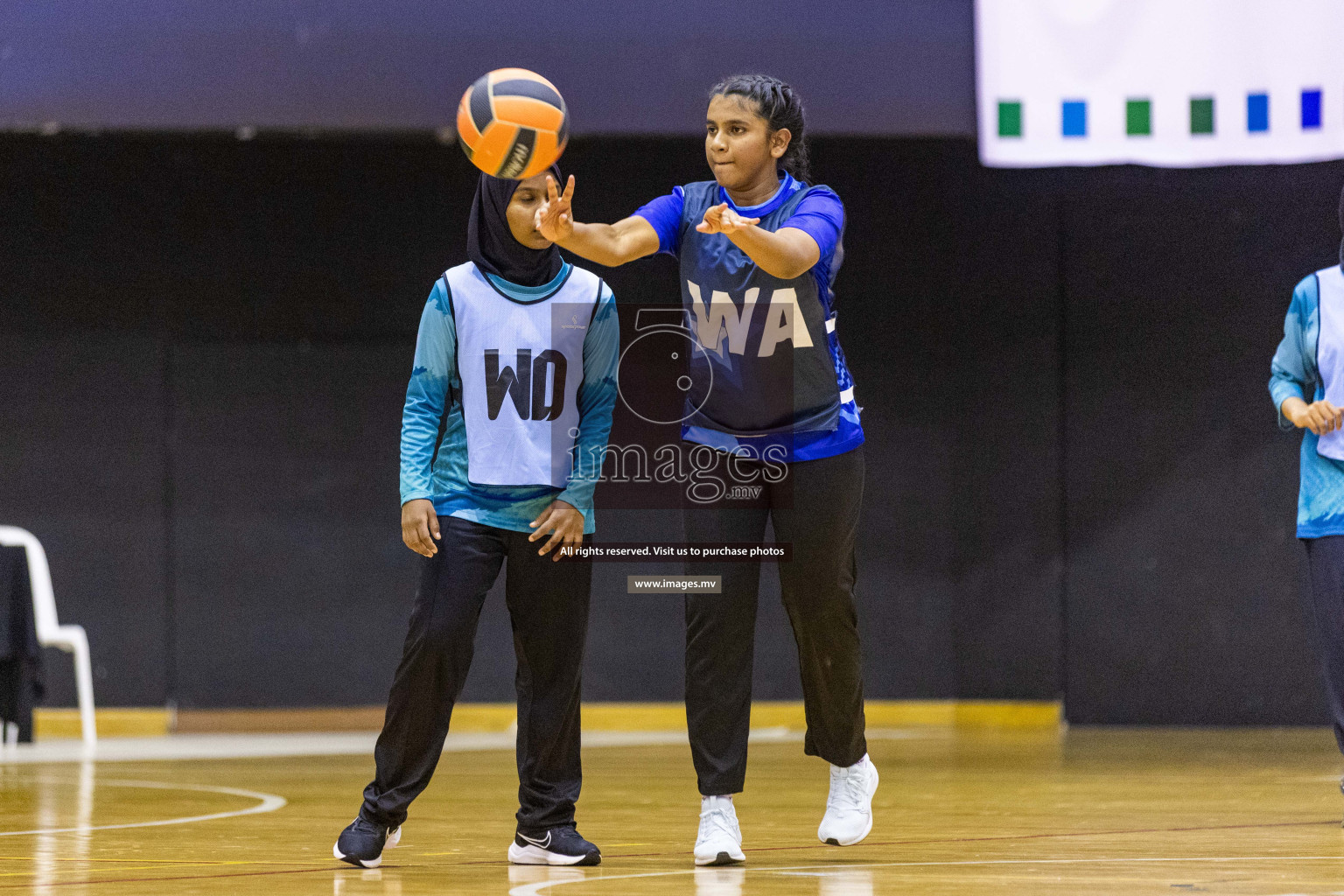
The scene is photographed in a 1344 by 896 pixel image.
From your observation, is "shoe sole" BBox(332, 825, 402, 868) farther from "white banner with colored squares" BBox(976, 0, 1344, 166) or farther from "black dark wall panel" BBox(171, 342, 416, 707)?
"black dark wall panel" BBox(171, 342, 416, 707)

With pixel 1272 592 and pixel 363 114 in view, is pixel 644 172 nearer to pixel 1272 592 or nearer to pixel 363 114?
pixel 363 114

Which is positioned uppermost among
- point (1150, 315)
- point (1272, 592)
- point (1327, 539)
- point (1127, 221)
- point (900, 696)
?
point (1127, 221)

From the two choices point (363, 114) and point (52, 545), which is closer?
point (363, 114)

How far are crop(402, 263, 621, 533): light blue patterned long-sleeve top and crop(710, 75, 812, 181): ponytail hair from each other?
476 mm

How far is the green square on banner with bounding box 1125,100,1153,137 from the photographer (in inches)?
209

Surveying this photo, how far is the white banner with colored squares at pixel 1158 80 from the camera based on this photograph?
17.3 ft

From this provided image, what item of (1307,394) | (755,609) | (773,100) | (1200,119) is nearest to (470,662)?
(755,609)

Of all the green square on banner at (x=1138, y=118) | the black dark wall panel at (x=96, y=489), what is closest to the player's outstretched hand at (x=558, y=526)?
the green square on banner at (x=1138, y=118)

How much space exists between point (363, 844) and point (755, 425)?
1044 millimetres

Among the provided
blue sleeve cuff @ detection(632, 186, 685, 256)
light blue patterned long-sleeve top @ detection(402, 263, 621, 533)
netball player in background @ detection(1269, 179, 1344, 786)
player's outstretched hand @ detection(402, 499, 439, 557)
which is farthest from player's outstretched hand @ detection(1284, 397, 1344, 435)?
player's outstretched hand @ detection(402, 499, 439, 557)

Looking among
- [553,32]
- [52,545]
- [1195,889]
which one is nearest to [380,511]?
[52,545]

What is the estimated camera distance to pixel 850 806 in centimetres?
297

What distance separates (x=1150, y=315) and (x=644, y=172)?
2.23 m

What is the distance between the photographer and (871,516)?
21.5 feet
